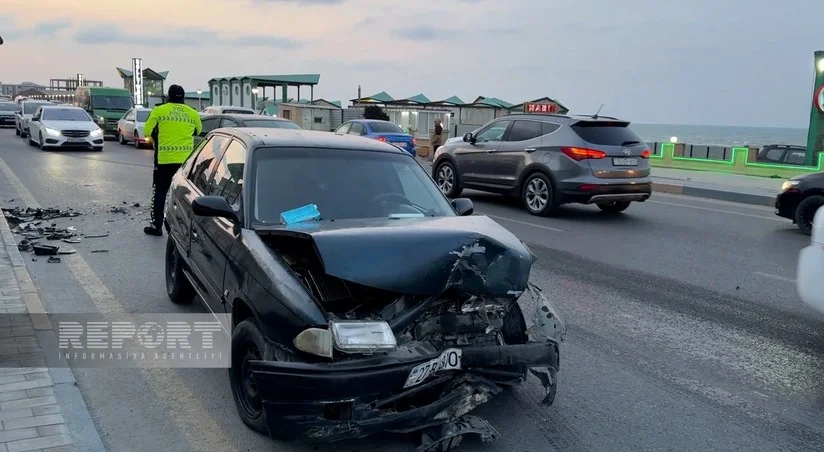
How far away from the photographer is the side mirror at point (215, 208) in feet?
14.0

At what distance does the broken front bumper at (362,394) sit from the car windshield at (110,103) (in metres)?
31.8

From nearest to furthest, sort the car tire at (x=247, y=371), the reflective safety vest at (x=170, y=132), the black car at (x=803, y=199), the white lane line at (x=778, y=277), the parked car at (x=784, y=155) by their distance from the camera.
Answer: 1. the car tire at (x=247, y=371)
2. the white lane line at (x=778, y=277)
3. the reflective safety vest at (x=170, y=132)
4. the black car at (x=803, y=199)
5. the parked car at (x=784, y=155)

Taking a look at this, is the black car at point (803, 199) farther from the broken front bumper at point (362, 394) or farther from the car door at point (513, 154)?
the broken front bumper at point (362, 394)

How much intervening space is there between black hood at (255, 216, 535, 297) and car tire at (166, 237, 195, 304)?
2.21 meters

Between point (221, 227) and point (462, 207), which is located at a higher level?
point (462, 207)

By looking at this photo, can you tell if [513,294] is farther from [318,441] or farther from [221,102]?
[221,102]

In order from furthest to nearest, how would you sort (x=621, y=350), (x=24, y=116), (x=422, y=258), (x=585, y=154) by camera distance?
(x=24, y=116) < (x=585, y=154) < (x=621, y=350) < (x=422, y=258)

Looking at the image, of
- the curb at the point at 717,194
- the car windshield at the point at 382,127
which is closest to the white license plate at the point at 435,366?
the curb at the point at 717,194

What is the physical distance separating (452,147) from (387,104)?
34.9 metres

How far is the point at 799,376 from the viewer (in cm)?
495

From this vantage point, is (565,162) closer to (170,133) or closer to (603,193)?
(603,193)

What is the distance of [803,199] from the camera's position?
1084 centimetres

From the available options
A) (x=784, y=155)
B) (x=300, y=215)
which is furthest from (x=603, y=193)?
(x=784, y=155)

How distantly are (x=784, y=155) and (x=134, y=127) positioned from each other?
2330cm
